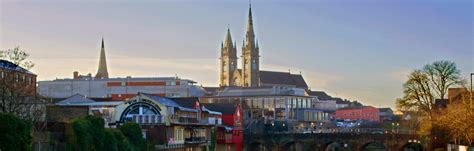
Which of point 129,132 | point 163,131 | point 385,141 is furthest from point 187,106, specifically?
point 385,141

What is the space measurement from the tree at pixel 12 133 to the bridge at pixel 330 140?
243 feet

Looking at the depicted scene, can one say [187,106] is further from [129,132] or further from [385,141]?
[385,141]

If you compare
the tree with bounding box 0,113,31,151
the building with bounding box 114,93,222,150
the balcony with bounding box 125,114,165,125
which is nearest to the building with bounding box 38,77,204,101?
the building with bounding box 114,93,222,150

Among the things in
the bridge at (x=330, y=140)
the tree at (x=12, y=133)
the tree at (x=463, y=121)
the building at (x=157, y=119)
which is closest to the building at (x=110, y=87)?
the bridge at (x=330, y=140)

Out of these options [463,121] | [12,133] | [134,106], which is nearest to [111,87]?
[134,106]

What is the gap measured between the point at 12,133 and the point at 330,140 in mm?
81632

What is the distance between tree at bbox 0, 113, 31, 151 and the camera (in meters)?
47.2

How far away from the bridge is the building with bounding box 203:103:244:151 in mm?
3834

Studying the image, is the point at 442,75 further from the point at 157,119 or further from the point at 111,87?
the point at 111,87

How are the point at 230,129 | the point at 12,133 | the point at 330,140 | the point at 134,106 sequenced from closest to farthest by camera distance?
1. the point at 12,133
2. the point at 134,106
3. the point at 230,129
4. the point at 330,140

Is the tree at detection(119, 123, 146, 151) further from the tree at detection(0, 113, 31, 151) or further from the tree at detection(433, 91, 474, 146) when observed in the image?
the tree at detection(433, 91, 474, 146)

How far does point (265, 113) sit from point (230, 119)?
249ft

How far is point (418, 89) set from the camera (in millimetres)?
87500

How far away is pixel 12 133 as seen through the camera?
4769 centimetres
